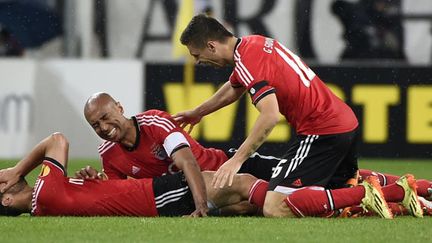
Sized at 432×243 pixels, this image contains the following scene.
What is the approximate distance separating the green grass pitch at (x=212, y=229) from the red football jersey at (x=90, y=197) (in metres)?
0.16

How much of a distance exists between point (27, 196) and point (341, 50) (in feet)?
31.3

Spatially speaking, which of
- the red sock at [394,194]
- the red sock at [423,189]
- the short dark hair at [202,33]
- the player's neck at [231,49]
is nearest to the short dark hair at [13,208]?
the short dark hair at [202,33]

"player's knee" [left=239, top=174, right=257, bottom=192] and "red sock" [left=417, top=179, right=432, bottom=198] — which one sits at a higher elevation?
"player's knee" [left=239, top=174, right=257, bottom=192]

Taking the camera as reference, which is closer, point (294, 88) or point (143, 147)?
point (294, 88)

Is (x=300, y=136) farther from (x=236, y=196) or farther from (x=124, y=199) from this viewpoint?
(x=124, y=199)

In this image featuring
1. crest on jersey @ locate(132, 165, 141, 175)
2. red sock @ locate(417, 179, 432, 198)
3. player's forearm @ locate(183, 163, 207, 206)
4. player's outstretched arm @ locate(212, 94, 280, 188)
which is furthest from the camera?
red sock @ locate(417, 179, 432, 198)

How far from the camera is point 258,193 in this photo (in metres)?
8.84

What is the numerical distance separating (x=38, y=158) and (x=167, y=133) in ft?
2.89

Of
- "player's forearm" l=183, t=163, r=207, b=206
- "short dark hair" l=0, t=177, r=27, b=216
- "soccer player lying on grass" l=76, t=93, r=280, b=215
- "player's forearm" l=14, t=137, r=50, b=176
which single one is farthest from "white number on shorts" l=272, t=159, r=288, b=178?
"short dark hair" l=0, t=177, r=27, b=216

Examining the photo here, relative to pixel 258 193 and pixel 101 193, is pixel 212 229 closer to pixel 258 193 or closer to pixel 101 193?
pixel 258 193

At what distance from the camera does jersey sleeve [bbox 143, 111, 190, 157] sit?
8.69 metres

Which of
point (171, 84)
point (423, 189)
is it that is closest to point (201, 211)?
point (423, 189)

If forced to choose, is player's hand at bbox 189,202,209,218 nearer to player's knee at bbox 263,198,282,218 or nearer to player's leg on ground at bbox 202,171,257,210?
player's leg on ground at bbox 202,171,257,210

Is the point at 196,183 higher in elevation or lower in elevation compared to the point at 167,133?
lower
